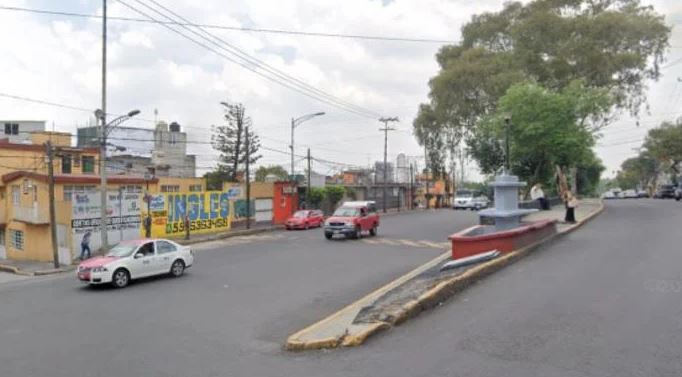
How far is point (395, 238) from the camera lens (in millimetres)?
32125

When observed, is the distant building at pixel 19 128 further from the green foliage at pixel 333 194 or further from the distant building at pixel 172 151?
the green foliage at pixel 333 194

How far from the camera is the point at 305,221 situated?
43.2 metres

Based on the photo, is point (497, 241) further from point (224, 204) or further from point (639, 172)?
point (639, 172)

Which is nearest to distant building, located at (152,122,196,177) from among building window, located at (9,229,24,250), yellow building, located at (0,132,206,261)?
yellow building, located at (0,132,206,261)

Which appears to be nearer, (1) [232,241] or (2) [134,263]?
(2) [134,263]

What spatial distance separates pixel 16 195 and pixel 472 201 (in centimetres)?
4205

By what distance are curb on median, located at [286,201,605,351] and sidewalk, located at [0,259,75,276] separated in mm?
21718

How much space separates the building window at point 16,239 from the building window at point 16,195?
6.30 feet

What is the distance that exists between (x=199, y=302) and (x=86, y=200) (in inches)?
832

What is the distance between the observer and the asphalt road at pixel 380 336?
802cm

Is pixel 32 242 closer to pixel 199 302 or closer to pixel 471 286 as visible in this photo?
pixel 199 302

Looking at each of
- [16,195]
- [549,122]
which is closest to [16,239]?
[16,195]

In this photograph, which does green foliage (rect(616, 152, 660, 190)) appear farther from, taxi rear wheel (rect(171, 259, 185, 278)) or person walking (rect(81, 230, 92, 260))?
taxi rear wheel (rect(171, 259, 185, 278))

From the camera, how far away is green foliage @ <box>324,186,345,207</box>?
187ft
